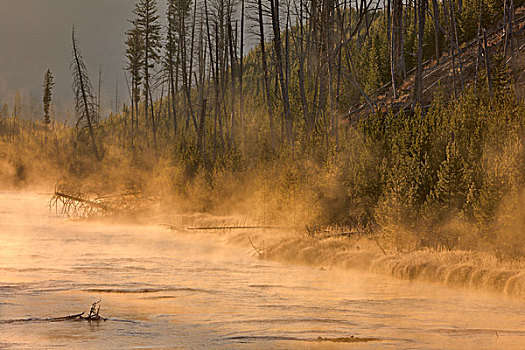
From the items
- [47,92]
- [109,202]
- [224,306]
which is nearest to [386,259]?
[224,306]

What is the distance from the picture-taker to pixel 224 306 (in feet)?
36.1

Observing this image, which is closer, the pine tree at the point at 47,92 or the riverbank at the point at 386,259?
the riverbank at the point at 386,259

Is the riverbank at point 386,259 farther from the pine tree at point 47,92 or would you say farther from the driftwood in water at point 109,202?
the pine tree at point 47,92

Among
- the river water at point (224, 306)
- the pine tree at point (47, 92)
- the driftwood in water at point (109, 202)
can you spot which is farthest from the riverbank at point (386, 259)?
the pine tree at point (47, 92)

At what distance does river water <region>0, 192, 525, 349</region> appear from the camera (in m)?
8.55

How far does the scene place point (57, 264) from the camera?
1579 cm

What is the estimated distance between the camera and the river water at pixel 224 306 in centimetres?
855

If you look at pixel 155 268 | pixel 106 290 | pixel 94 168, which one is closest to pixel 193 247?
pixel 155 268

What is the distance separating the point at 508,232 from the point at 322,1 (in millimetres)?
14974

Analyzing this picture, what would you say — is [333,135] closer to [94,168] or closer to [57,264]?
[57,264]

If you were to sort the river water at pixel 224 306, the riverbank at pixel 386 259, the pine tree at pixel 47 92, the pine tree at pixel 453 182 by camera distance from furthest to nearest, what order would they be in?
the pine tree at pixel 47 92
the pine tree at pixel 453 182
the riverbank at pixel 386 259
the river water at pixel 224 306

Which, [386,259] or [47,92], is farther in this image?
[47,92]

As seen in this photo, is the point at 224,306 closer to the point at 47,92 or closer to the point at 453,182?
the point at 453,182

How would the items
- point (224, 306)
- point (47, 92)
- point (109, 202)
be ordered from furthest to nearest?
point (47, 92) → point (109, 202) → point (224, 306)
